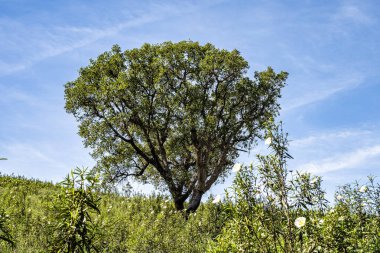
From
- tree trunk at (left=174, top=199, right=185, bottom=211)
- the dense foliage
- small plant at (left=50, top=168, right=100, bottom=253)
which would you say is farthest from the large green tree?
small plant at (left=50, top=168, right=100, bottom=253)

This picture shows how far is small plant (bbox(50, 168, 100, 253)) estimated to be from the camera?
520 centimetres

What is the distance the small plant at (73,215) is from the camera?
520 centimetres

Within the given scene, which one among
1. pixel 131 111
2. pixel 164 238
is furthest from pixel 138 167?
pixel 164 238

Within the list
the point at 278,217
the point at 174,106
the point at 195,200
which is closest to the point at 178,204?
the point at 195,200

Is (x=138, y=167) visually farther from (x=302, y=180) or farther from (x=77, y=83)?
(x=302, y=180)

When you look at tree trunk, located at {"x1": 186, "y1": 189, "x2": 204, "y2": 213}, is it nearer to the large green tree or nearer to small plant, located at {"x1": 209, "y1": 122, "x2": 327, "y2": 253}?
the large green tree

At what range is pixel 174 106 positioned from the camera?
85.9ft

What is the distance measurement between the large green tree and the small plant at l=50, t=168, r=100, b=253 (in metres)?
20.1

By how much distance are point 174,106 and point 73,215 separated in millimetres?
21182

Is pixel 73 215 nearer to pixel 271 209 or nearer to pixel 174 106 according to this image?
pixel 271 209

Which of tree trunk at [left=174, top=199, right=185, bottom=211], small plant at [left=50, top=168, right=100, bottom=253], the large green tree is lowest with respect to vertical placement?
small plant at [left=50, top=168, right=100, bottom=253]

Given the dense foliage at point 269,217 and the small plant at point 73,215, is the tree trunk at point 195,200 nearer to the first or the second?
the dense foliage at point 269,217

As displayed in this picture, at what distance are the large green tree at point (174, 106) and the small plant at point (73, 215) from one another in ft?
65.9

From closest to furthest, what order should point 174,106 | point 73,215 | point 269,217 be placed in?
point 73,215 < point 269,217 < point 174,106
